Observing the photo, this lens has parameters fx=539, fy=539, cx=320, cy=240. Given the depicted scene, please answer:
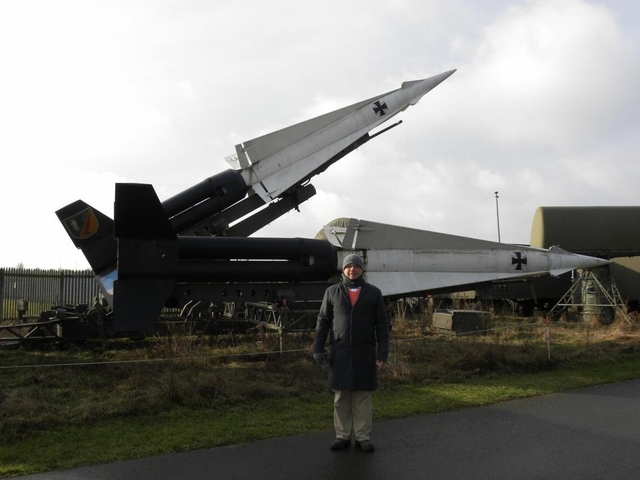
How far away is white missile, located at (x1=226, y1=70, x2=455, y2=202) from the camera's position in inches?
474

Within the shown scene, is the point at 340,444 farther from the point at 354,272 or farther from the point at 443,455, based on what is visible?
the point at 354,272

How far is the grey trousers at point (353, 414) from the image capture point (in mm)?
4711

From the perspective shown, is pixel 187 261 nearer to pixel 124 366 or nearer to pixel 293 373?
pixel 124 366

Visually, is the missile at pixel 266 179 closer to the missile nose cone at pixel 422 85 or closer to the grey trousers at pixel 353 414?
the missile nose cone at pixel 422 85

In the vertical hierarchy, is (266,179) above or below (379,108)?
below

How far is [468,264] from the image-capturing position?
A: 1071 centimetres

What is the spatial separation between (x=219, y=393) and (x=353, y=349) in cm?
225

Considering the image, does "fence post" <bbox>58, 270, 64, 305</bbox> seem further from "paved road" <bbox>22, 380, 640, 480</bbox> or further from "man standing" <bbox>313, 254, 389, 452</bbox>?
"man standing" <bbox>313, 254, 389, 452</bbox>

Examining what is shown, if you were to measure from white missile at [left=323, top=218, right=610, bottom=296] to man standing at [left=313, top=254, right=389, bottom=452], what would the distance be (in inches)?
176

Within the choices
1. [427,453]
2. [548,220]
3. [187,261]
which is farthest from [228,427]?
[548,220]

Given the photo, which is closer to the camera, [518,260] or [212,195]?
[518,260]

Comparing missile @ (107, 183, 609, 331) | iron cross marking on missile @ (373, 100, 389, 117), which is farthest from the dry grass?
iron cross marking on missile @ (373, 100, 389, 117)

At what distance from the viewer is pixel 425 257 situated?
10.4 meters

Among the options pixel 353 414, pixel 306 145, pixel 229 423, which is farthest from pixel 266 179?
pixel 353 414
